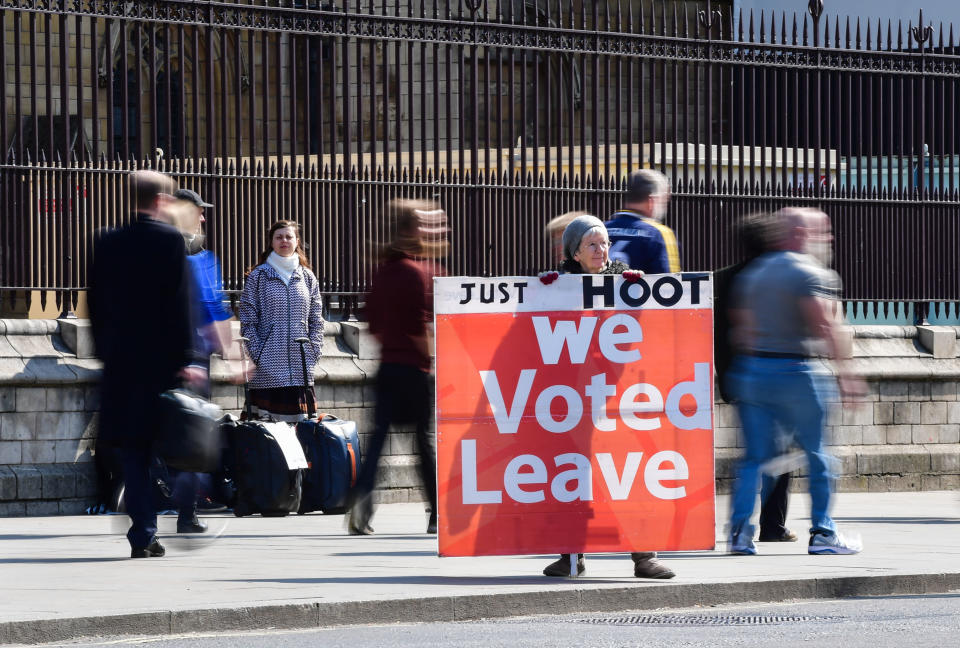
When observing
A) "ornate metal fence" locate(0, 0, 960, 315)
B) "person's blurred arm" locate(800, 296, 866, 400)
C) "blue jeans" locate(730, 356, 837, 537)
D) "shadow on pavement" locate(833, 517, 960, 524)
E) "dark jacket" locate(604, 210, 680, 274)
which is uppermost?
"ornate metal fence" locate(0, 0, 960, 315)

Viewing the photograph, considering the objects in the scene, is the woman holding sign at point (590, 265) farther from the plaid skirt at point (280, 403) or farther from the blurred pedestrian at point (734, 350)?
the plaid skirt at point (280, 403)

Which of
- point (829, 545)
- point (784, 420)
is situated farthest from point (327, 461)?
point (829, 545)

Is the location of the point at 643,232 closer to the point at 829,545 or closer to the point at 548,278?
the point at 548,278

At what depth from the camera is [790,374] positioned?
9.46 metres

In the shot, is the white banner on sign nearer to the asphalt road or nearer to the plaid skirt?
the asphalt road

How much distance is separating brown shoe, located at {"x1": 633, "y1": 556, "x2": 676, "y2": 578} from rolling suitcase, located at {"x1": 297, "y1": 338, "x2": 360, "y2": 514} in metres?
3.28

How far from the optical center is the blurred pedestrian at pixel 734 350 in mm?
9766

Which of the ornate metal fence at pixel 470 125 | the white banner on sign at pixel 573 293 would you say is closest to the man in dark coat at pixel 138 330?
the white banner on sign at pixel 573 293

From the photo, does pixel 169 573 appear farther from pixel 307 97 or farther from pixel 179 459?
pixel 307 97

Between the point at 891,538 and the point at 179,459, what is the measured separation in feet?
13.5

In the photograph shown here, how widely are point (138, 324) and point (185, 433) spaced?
1.73ft

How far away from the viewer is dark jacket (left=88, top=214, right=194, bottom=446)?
8734 mm

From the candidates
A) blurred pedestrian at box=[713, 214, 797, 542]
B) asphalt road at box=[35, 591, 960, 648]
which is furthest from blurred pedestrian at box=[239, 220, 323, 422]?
asphalt road at box=[35, 591, 960, 648]

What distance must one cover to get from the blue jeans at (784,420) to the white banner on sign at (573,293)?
1222 mm
